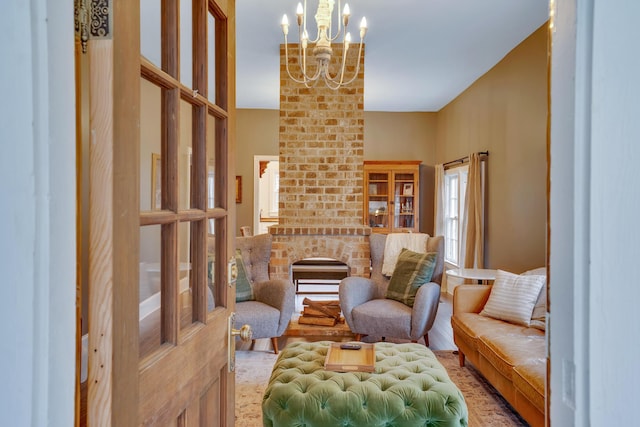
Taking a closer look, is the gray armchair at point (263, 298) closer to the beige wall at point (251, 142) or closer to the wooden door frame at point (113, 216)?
the wooden door frame at point (113, 216)

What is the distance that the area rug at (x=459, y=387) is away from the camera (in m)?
2.62

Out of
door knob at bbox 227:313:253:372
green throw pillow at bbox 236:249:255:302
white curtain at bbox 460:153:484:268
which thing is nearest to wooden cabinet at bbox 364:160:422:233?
white curtain at bbox 460:153:484:268

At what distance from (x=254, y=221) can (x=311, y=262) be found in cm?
186

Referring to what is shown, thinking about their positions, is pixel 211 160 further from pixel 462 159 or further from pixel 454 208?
pixel 454 208

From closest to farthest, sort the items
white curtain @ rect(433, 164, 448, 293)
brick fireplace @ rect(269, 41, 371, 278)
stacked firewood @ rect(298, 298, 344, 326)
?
stacked firewood @ rect(298, 298, 344, 326), brick fireplace @ rect(269, 41, 371, 278), white curtain @ rect(433, 164, 448, 293)

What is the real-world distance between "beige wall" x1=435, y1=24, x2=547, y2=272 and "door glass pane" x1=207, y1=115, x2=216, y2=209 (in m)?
3.35

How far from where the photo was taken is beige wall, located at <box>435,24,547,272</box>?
12.8ft

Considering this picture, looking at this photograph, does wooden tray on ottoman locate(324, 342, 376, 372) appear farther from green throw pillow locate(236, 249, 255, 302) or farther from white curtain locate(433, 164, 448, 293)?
white curtain locate(433, 164, 448, 293)

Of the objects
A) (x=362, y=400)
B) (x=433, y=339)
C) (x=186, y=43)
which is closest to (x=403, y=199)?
(x=433, y=339)

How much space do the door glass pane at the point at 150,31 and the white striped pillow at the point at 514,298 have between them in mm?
2932

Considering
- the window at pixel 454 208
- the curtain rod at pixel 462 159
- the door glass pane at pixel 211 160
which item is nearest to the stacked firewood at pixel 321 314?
the window at pixel 454 208

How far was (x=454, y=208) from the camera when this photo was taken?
668 cm
